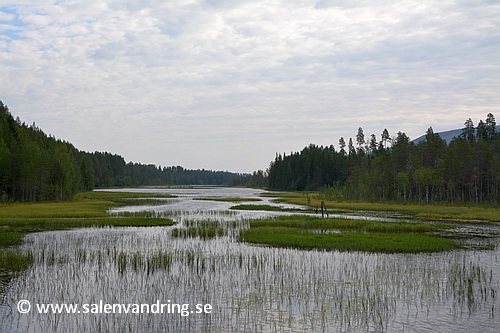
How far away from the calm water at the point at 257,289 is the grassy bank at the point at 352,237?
2.35 metres

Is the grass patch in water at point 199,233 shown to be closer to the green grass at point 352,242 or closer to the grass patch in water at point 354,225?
the green grass at point 352,242

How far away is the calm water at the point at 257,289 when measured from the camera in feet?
55.9

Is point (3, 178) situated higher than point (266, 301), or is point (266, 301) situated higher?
point (3, 178)

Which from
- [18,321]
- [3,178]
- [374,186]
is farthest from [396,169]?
[18,321]

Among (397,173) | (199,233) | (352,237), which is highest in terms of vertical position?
(397,173)

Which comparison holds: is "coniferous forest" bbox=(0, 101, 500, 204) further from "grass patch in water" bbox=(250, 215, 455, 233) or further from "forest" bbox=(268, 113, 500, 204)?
"grass patch in water" bbox=(250, 215, 455, 233)

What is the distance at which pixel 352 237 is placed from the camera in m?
38.3

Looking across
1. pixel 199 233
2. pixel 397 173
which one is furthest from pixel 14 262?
pixel 397 173

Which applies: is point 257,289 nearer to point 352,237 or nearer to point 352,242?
point 352,242

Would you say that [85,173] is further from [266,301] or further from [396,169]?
[266,301]

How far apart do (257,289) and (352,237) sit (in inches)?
734

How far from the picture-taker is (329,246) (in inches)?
1351

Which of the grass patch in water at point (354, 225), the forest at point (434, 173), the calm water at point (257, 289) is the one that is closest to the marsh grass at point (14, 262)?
the calm water at point (257, 289)

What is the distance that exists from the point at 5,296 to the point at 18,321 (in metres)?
3.63
